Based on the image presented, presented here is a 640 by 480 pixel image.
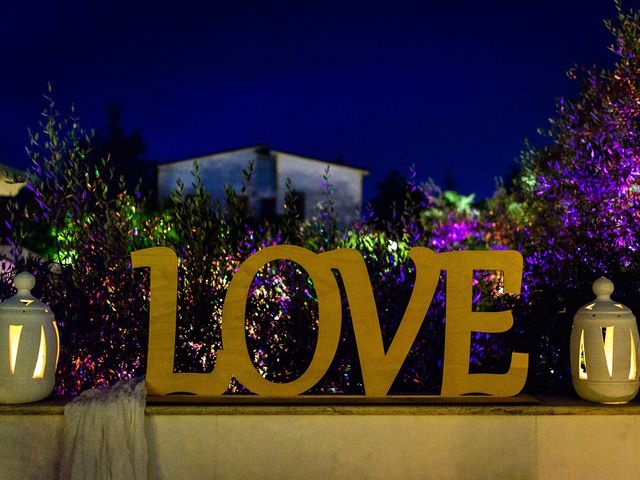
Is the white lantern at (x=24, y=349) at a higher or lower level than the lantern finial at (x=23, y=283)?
lower

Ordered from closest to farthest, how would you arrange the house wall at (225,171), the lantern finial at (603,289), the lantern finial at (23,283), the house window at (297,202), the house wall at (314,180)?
the lantern finial at (23,283), the lantern finial at (603,289), the house window at (297,202), the house wall at (314,180), the house wall at (225,171)

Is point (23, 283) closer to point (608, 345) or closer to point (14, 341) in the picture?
point (14, 341)

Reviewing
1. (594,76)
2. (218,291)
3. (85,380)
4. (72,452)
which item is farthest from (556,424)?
(594,76)

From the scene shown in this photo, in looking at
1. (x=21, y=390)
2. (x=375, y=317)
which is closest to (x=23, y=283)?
(x=21, y=390)

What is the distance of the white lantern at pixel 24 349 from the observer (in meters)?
3.62

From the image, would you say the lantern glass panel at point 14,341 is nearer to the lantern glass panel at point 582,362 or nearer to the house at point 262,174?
the lantern glass panel at point 582,362

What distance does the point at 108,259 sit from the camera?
4.76 m

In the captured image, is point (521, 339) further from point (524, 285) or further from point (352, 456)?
point (352, 456)

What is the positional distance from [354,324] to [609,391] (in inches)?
58.5

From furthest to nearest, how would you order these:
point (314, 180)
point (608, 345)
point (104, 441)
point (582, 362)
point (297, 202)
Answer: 1. point (314, 180)
2. point (297, 202)
3. point (582, 362)
4. point (608, 345)
5. point (104, 441)

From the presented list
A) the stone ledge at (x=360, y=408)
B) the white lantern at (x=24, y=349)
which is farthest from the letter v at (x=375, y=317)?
the white lantern at (x=24, y=349)

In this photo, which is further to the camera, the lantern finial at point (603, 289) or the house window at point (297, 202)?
the house window at point (297, 202)

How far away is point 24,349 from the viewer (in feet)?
11.9

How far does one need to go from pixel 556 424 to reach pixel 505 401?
293 millimetres
